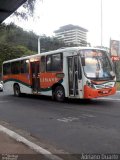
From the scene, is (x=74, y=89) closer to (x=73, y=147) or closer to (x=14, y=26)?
(x=14, y=26)

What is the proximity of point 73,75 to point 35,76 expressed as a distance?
15.2 ft

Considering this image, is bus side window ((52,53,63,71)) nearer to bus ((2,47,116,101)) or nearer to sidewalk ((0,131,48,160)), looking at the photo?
bus ((2,47,116,101))

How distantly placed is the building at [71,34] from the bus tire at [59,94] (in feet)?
140

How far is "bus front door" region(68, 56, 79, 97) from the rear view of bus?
22.4 inches

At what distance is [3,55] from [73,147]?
59275 millimetres

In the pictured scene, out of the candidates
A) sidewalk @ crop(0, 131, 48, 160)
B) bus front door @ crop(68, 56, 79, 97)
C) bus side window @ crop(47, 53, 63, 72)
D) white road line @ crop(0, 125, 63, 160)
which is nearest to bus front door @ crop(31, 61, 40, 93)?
bus side window @ crop(47, 53, 63, 72)

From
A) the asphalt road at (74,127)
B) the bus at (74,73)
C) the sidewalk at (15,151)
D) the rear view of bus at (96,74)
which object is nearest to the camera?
the sidewalk at (15,151)

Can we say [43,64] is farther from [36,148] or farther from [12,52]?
[12,52]

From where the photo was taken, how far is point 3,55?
65.7 m

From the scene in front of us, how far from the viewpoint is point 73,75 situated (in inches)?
679

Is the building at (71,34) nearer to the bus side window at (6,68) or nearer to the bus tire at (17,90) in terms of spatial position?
the bus side window at (6,68)

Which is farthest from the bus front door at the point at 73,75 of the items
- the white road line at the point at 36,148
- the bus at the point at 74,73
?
the white road line at the point at 36,148

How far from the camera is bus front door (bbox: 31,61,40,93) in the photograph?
68.9 ft

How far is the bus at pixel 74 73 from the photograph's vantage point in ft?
54.3
